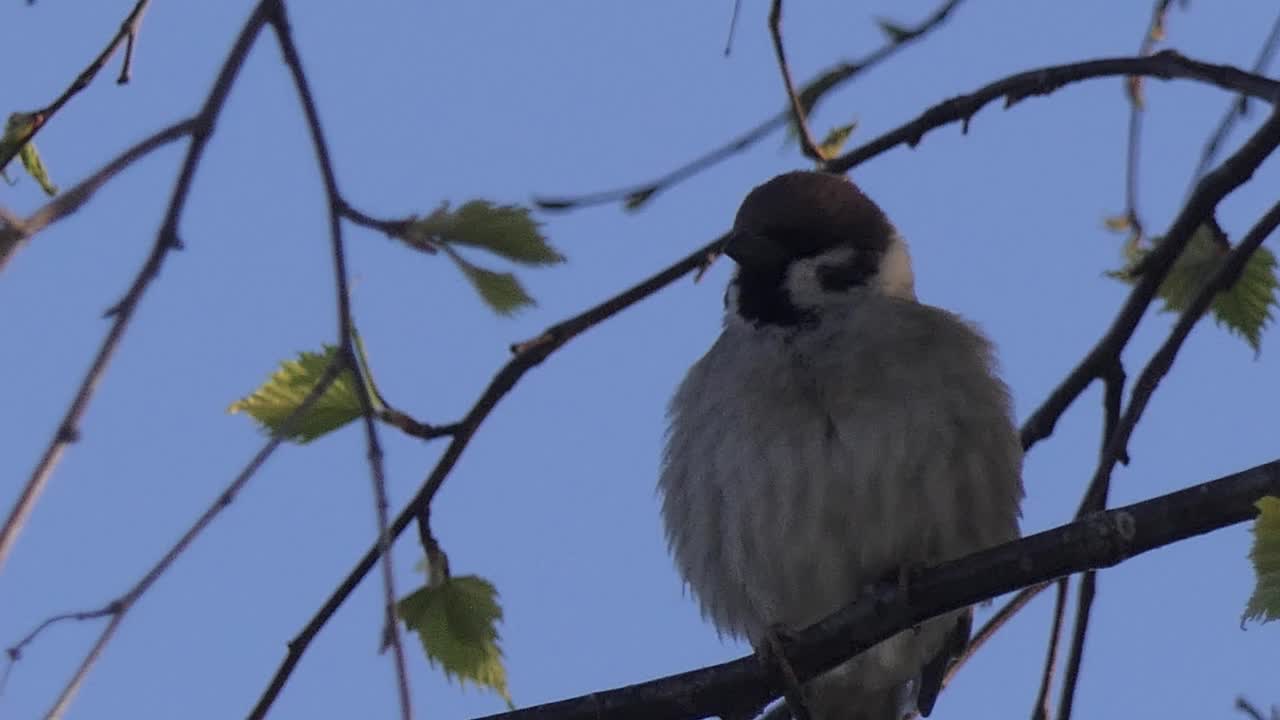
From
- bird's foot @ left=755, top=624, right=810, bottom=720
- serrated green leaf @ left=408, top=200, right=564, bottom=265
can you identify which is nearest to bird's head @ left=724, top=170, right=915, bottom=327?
bird's foot @ left=755, top=624, right=810, bottom=720

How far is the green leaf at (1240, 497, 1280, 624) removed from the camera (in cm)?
198

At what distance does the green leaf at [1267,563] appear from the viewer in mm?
1977

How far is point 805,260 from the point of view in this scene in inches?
149

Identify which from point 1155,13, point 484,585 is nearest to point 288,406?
point 484,585

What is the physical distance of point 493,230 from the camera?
2246mm

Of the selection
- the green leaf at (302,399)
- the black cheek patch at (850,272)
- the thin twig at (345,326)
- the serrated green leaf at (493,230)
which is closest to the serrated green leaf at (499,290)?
the serrated green leaf at (493,230)

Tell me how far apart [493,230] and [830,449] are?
3.99 ft

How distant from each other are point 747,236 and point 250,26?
201cm

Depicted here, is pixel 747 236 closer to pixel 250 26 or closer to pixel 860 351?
pixel 860 351

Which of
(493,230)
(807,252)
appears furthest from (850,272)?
(493,230)

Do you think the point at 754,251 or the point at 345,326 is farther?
the point at 754,251

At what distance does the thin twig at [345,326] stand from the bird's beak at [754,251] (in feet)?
6.12

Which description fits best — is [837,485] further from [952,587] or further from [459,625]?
[459,625]

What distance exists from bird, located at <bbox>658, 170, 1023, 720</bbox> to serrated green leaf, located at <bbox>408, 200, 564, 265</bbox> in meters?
1.01
